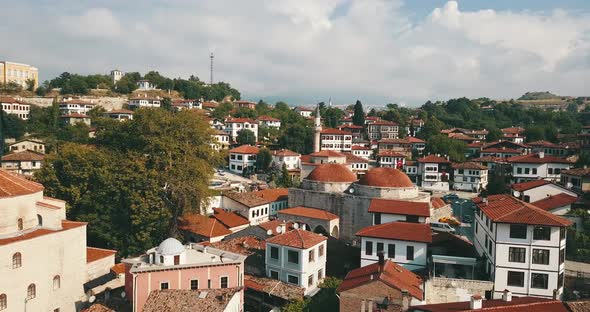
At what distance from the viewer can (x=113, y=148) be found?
33875 mm

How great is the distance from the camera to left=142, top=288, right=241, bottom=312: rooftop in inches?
726

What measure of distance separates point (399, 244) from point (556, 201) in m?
18.1

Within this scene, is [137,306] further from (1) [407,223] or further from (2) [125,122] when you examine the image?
(2) [125,122]

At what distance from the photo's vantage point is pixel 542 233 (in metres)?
21.3

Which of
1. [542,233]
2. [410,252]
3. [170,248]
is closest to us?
[170,248]

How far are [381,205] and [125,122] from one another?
20.4 meters

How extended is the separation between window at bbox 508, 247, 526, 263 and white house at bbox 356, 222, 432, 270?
388cm

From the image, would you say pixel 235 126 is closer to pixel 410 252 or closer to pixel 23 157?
pixel 23 157

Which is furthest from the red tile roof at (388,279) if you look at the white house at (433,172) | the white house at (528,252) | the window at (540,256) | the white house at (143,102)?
the white house at (143,102)

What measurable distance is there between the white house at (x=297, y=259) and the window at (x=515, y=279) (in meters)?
9.70

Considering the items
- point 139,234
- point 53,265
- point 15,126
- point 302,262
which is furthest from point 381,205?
point 15,126

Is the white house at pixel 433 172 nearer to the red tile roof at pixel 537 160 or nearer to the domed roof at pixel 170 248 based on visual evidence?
the red tile roof at pixel 537 160

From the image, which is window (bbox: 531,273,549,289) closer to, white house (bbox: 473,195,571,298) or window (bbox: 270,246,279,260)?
white house (bbox: 473,195,571,298)

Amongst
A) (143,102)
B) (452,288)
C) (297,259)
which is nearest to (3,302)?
(297,259)
